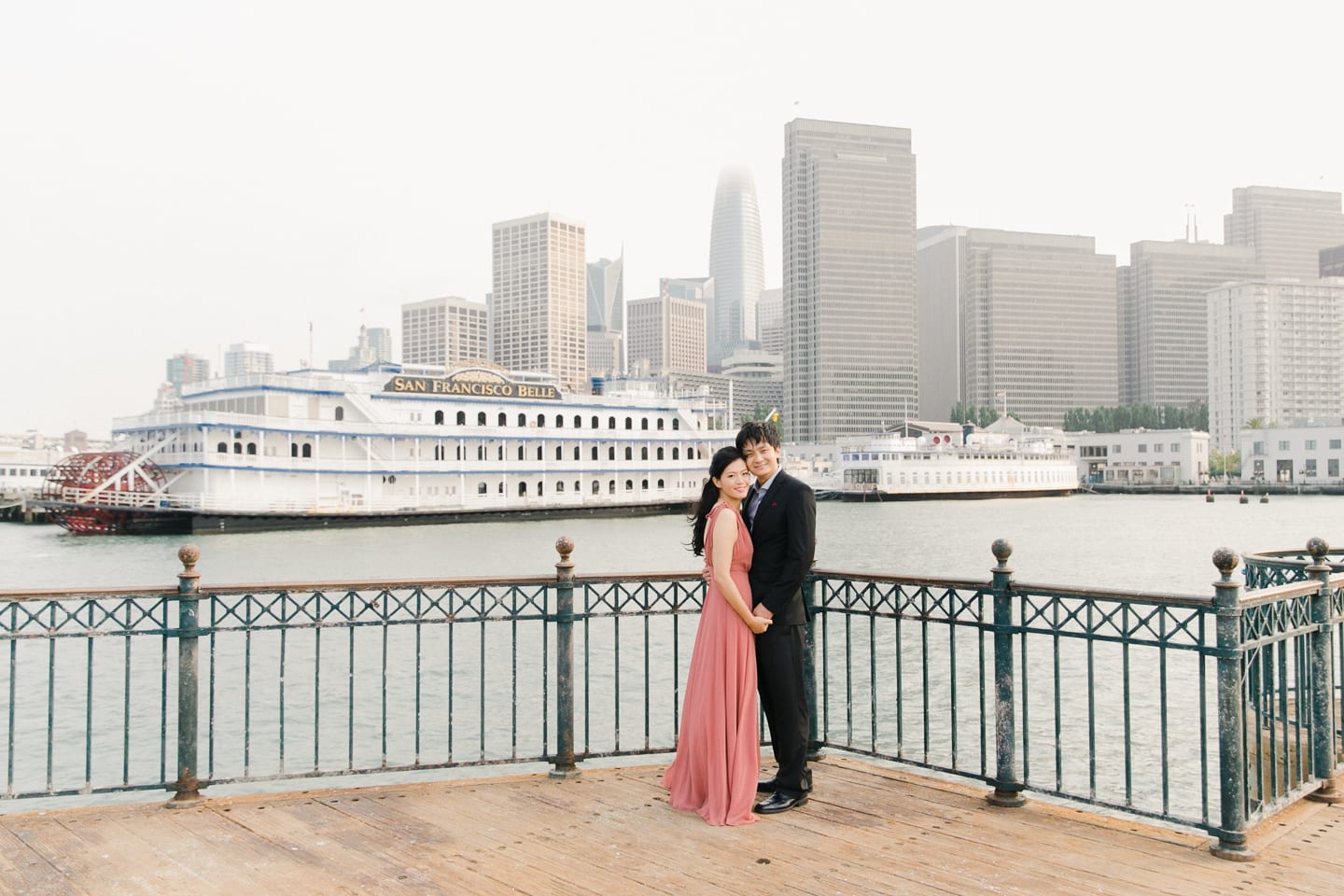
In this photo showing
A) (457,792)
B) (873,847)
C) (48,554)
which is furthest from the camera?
(48,554)

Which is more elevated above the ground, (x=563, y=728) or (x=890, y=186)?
(x=890, y=186)

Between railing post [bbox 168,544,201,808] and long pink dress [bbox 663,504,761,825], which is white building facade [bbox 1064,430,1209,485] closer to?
long pink dress [bbox 663,504,761,825]

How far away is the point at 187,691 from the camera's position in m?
5.71

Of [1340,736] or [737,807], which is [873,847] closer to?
[737,807]

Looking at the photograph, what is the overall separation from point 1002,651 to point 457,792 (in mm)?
3215

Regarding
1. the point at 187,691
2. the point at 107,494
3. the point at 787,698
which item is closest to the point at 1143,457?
the point at 107,494

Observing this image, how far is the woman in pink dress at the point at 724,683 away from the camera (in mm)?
5254

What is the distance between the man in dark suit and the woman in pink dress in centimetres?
9

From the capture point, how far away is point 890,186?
7008 inches

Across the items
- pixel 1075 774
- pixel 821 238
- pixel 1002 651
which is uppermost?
pixel 821 238

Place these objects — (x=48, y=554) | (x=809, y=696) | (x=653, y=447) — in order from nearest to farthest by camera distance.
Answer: (x=809, y=696)
(x=48, y=554)
(x=653, y=447)

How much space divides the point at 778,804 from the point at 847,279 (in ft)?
568

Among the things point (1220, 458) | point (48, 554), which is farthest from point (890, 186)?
point (48, 554)

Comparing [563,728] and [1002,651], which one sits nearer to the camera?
[1002,651]
